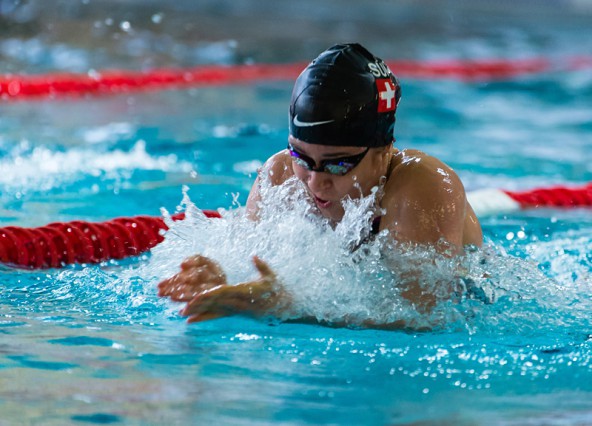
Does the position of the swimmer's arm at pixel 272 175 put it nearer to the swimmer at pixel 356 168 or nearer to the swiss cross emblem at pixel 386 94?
the swimmer at pixel 356 168

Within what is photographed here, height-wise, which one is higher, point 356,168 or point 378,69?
point 378,69

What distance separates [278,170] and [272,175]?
24mm

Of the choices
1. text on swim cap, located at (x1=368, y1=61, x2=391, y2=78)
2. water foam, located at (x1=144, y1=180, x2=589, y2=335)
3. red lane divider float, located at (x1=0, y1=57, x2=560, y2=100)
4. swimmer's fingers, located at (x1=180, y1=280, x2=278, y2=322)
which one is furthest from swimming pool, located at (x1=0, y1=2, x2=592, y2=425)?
red lane divider float, located at (x1=0, y1=57, x2=560, y2=100)

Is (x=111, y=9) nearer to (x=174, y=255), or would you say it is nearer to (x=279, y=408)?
(x=174, y=255)

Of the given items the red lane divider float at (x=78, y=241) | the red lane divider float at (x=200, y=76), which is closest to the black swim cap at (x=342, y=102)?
the red lane divider float at (x=78, y=241)

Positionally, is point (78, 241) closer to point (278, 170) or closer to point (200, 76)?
point (278, 170)

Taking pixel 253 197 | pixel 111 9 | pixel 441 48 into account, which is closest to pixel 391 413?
pixel 253 197

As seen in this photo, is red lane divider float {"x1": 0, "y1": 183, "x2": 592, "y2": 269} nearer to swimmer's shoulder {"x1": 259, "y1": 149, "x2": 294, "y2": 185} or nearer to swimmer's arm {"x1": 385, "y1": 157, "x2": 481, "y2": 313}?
swimmer's shoulder {"x1": 259, "y1": 149, "x2": 294, "y2": 185}

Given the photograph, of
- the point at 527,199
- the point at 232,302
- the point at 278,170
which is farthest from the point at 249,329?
the point at 527,199

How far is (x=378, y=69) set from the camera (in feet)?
7.95

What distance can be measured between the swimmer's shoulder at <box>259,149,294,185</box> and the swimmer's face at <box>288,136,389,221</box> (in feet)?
0.78

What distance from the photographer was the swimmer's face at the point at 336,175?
92.0 inches

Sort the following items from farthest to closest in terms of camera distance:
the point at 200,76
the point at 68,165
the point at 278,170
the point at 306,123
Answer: the point at 200,76
the point at 68,165
the point at 278,170
the point at 306,123

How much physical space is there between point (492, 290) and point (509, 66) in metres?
6.47
